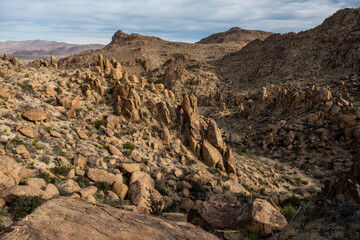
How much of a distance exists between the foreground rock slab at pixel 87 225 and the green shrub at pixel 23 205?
2.74 m

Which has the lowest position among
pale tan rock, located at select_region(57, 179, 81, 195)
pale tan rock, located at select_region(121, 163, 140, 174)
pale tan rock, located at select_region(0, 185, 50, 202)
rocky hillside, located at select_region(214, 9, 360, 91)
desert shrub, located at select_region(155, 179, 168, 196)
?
desert shrub, located at select_region(155, 179, 168, 196)

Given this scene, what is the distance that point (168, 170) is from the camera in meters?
17.2

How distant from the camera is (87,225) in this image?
5445 millimetres

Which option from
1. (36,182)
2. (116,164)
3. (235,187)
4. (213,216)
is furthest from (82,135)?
(235,187)

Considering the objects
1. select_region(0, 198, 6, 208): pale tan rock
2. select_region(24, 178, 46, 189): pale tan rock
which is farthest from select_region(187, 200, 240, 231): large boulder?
select_region(0, 198, 6, 208): pale tan rock

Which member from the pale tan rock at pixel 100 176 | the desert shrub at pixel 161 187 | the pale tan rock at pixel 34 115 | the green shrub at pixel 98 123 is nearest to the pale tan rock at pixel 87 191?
the pale tan rock at pixel 100 176

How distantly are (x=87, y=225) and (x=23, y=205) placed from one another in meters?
4.37

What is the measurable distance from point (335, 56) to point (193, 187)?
176ft

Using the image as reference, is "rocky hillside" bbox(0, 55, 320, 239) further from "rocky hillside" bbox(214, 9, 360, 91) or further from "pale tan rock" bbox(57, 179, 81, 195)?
"rocky hillside" bbox(214, 9, 360, 91)

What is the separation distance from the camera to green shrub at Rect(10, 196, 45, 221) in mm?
7836

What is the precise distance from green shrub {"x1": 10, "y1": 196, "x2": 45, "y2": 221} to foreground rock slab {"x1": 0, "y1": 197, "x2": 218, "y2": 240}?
2.74 m

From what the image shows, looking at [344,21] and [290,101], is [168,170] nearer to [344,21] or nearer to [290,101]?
[290,101]

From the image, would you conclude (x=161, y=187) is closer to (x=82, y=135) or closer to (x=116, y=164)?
(x=116, y=164)

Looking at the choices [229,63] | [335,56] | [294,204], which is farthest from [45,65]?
[229,63]
